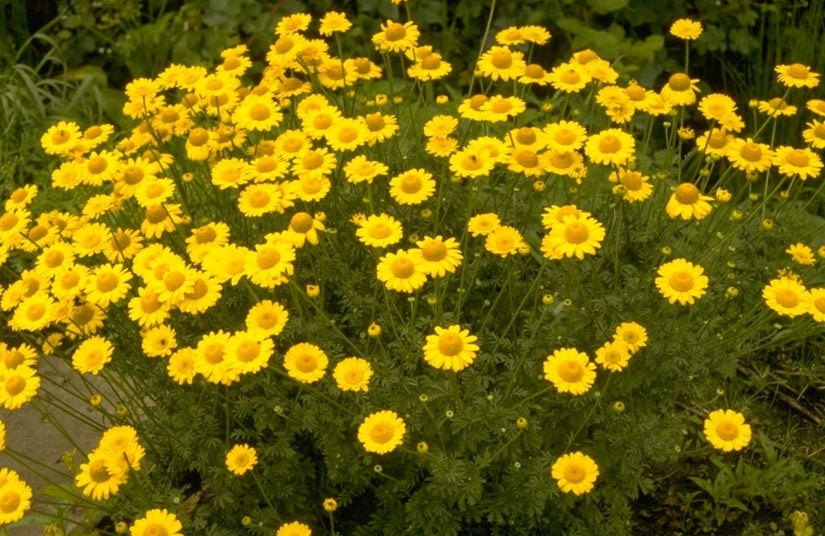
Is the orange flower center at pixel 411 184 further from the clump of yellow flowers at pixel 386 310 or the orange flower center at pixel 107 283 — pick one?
the orange flower center at pixel 107 283

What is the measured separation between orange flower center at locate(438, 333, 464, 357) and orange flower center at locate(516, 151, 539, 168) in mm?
569

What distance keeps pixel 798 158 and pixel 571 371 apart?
98 centimetres

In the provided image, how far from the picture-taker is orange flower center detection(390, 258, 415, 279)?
2172 mm

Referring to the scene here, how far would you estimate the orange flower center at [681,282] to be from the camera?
87.0 inches

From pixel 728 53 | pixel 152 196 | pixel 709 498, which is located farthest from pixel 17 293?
pixel 728 53

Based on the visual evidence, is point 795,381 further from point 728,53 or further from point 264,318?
point 728,53

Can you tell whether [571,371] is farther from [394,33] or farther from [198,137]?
[198,137]

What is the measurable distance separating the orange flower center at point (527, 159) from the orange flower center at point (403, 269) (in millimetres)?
465

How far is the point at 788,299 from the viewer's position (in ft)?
7.47

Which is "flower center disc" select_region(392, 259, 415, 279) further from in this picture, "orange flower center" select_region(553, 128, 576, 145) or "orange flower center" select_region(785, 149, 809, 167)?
"orange flower center" select_region(785, 149, 809, 167)

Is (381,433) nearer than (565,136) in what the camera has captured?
Yes

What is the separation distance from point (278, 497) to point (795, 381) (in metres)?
1.86

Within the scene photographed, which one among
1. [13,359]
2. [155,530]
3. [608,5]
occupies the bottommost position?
[608,5]

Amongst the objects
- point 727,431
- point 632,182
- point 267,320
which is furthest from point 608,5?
point 267,320
